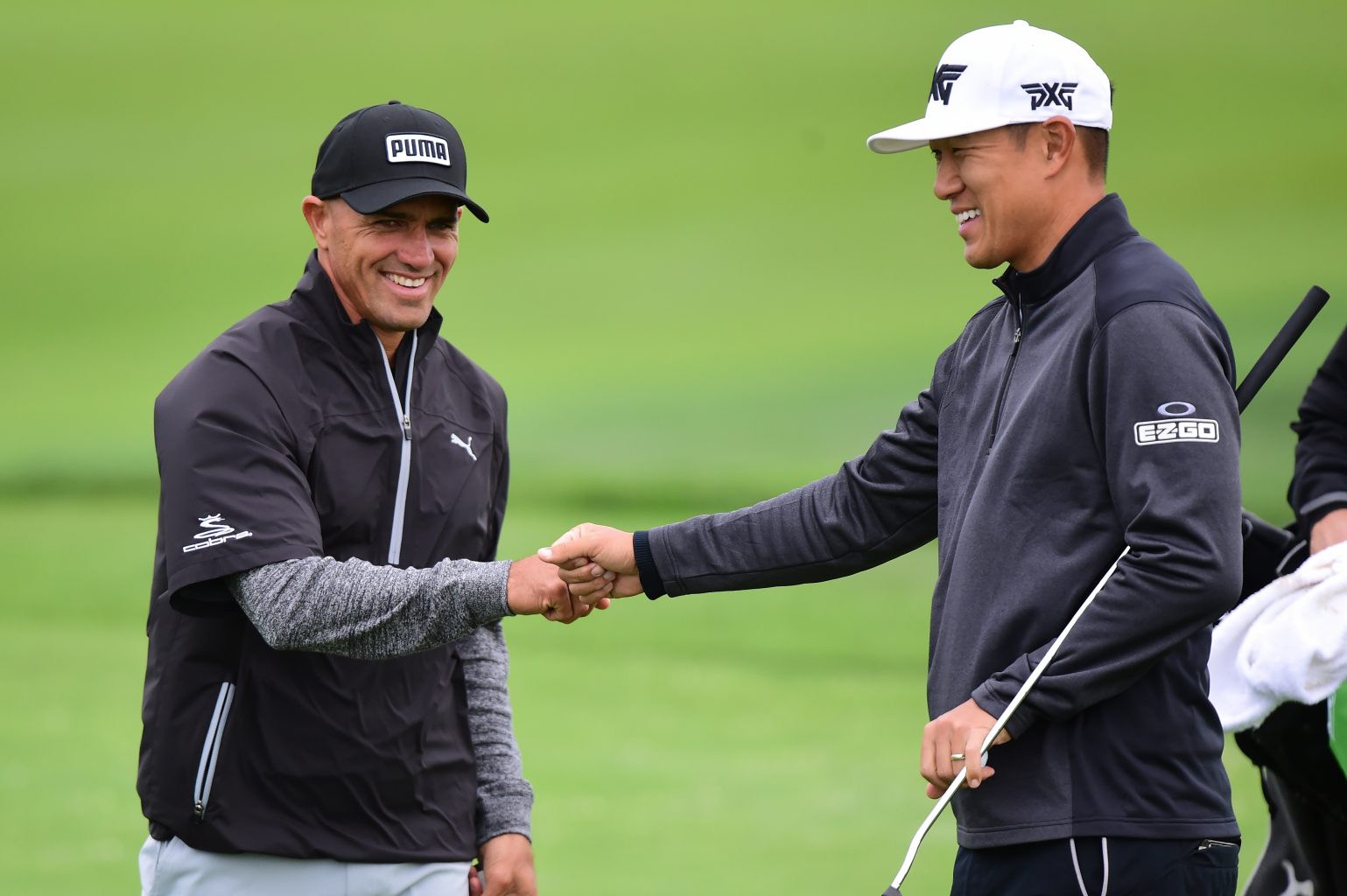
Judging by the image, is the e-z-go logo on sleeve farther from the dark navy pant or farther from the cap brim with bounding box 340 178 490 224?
the cap brim with bounding box 340 178 490 224

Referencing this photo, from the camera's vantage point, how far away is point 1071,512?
6.52 feet

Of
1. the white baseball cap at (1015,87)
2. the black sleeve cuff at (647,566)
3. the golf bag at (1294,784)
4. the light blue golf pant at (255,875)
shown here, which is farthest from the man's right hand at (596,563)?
the golf bag at (1294,784)

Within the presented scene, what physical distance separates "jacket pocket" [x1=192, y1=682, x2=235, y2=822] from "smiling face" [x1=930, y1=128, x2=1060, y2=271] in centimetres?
107

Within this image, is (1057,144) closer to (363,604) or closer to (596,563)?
(596,563)

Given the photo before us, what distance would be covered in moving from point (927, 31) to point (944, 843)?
5.64 m

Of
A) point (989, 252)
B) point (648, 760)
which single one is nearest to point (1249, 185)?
point (648, 760)

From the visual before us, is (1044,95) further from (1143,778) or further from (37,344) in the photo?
(37,344)

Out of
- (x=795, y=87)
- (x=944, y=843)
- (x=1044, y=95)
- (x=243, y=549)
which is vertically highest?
(x=795, y=87)

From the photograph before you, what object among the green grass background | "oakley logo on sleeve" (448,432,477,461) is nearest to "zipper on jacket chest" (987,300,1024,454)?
"oakley logo on sleeve" (448,432,477,461)

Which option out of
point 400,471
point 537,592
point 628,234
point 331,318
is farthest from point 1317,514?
point 628,234

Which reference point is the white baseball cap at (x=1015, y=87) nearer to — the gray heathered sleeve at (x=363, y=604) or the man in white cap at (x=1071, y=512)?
the man in white cap at (x=1071, y=512)

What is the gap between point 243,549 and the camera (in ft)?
7.04

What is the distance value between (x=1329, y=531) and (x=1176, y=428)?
113 centimetres

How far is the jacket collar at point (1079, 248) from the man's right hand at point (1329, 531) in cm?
100
